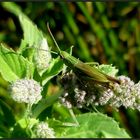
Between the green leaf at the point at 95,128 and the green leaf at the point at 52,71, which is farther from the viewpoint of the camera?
the green leaf at the point at 52,71

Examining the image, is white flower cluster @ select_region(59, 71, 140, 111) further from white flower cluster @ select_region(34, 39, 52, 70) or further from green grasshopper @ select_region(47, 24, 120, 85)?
white flower cluster @ select_region(34, 39, 52, 70)

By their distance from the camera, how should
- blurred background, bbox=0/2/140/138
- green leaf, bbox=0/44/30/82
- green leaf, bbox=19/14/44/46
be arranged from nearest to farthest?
green leaf, bbox=0/44/30/82, green leaf, bbox=19/14/44/46, blurred background, bbox=0/2/140/138

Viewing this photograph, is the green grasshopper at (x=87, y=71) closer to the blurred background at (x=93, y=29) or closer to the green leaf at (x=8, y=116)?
the green leaf at (x=8, y=116)

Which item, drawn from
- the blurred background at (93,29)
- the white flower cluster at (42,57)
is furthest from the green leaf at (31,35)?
the blurred background at (93,29)

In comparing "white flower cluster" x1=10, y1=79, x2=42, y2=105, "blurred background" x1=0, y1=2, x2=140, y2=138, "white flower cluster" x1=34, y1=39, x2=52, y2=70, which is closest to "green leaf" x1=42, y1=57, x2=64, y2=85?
"white flower cluster" x1=34, y1=39, x2=52, y2=70

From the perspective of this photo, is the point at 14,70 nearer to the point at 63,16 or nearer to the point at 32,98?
the point at 32,98

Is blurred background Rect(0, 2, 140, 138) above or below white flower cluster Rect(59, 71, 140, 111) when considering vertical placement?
above

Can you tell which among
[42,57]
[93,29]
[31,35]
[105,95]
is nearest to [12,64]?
[42,57]
